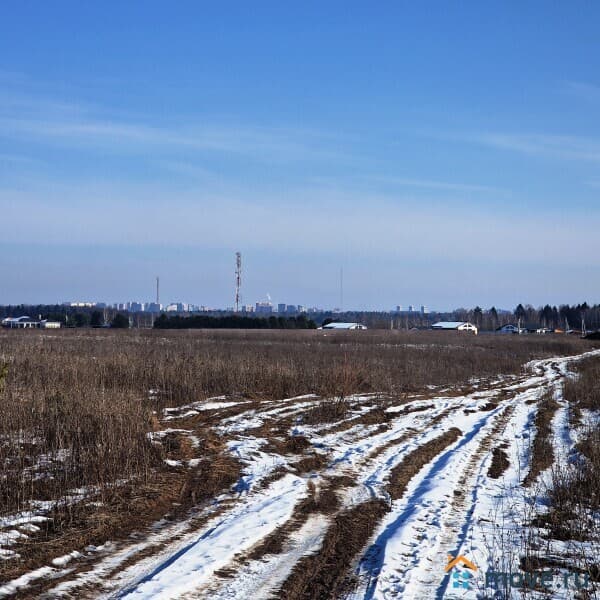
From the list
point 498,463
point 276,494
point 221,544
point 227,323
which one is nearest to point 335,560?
point 221,544

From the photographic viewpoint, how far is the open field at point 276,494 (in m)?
5.65

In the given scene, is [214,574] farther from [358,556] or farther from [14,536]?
[14,536]

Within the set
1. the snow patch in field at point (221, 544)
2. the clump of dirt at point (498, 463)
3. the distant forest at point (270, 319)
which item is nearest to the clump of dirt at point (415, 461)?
the clump of dirt at point (498, 463)

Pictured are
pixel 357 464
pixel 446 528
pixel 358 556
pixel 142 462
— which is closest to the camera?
pixel 358 556

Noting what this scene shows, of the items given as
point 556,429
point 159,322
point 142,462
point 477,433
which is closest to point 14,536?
point 142,462

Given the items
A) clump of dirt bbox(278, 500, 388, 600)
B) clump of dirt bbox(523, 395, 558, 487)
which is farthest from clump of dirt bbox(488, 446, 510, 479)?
clump of dirt bbox(278, 500, 388, 600)

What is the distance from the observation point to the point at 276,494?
8.33 m

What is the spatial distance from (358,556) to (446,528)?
4.31ft

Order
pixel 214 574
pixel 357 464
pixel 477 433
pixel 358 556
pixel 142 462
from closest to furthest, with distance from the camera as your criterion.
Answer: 1. pixel 214 574
2. pixel 358 556
3. pixel 142 462
4. pixel 357 464
5. pixel 477 433

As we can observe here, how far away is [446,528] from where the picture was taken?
7.06 meters

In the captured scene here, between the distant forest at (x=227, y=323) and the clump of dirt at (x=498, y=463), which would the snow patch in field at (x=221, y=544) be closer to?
the clump of dirt at (x=498, y=463)

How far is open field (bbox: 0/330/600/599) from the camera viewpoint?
565 centimetres

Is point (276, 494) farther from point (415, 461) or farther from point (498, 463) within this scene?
point (498, 463)

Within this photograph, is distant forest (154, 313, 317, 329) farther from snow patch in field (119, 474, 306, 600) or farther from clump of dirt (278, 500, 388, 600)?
clump of dirt (278, 500, 388, 600)
